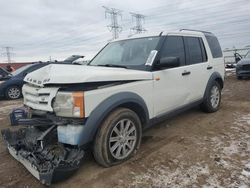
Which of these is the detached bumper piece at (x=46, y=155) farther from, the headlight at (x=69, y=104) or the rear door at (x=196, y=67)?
the rear door at (x=196, y=67)

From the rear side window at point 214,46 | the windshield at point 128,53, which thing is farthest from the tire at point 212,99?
the windshield at point 128,53

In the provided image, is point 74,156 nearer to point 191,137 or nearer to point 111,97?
point 111,97

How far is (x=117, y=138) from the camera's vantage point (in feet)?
12.6

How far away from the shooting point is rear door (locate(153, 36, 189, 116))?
4492 millimetres

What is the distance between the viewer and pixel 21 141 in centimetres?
397

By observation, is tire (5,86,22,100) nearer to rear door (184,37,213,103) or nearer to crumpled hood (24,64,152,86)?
Answer: crumpled hood (24,64,152,86)

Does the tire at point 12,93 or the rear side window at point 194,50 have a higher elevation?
the rear side window at point 194,50

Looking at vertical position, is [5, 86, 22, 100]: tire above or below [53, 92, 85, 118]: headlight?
below

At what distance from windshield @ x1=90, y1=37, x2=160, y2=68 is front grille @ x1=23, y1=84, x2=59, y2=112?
1.50m

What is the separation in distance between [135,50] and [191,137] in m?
1.85

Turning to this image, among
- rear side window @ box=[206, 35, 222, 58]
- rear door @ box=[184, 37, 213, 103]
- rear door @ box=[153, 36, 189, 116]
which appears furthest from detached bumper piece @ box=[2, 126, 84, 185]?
rear side window @ box=[206, 35, 222, 58]

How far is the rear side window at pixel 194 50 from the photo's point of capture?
5.56 meters

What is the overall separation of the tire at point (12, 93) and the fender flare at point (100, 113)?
28.8 feet

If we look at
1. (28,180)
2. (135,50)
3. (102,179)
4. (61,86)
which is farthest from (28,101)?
(135,50)
